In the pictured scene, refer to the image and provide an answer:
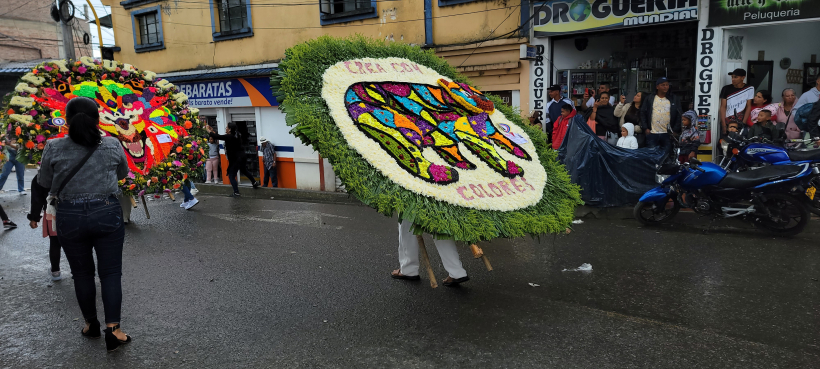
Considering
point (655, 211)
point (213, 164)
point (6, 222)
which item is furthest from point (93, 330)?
point (213, 164)

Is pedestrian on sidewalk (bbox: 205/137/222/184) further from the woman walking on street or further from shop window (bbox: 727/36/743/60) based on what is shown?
shop window (bbox: 727/36/743/60)

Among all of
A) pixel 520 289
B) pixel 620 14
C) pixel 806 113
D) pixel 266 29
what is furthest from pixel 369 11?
pixel 520 289

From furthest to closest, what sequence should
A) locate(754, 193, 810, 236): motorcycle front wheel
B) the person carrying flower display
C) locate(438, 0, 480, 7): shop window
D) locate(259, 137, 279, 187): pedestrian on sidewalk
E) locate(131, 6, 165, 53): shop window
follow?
locate(131, 6, 165, 53): shop window < locate(259, 137, 279, 187): pedestrian on sidewalk < locate(438, 0, 480, 7): shop window < locate(754, 193, 810, 236): motorcycle front wheel < the person carrying flower display

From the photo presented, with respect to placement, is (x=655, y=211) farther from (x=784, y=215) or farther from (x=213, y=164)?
(x=213, y=164)

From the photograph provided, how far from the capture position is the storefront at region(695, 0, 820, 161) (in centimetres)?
906

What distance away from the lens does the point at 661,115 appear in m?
9.46

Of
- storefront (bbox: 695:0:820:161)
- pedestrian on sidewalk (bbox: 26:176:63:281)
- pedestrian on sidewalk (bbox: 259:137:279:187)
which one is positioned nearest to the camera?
pedestrian on sidewalk (bbox: 26:176:63:281)

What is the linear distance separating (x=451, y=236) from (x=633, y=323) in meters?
1.54

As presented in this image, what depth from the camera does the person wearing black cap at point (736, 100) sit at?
362 inches

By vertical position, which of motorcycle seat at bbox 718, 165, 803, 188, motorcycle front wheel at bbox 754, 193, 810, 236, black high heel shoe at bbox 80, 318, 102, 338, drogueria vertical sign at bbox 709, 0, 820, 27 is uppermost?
drogueria vertical sign at bbox 709, 0, 820, 27

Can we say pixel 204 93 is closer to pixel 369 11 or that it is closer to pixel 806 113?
pixel 369 11

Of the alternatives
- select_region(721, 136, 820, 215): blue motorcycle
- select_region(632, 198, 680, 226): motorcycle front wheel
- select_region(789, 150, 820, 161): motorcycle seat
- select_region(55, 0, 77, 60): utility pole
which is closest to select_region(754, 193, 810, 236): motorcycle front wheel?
select_region(721, 136, 820, 215): blue motorcycle

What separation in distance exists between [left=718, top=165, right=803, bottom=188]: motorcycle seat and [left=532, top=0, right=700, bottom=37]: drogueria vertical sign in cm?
363

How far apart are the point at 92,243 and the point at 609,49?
36.7 feet
